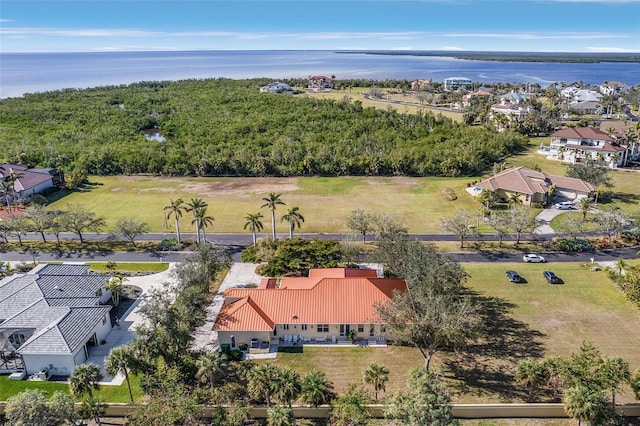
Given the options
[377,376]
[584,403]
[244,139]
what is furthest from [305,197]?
[584,403]

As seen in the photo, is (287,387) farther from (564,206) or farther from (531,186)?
(531,186)

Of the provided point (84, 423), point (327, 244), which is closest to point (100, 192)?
point (327, 244)

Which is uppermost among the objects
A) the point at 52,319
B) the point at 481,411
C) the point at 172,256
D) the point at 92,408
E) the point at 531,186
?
the point at 531,186

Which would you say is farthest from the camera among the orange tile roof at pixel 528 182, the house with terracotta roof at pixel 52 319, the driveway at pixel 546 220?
the orange tile roof at pixel 528 182

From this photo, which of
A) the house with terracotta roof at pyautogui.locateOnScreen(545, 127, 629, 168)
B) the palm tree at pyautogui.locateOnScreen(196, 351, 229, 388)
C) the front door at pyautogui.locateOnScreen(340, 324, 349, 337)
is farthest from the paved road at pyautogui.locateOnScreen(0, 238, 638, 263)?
the house with terracotta roof at pyautogui.locateOnScreen(545, 127, 629, 168)

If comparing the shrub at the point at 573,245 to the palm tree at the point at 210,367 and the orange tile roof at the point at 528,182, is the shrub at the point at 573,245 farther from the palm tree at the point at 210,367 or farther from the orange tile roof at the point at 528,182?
the palm tree at the point at 210,367

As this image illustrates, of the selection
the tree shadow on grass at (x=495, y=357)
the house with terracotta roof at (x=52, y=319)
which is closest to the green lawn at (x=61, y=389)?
the house with terracotta roof at (x=52, y=319)
